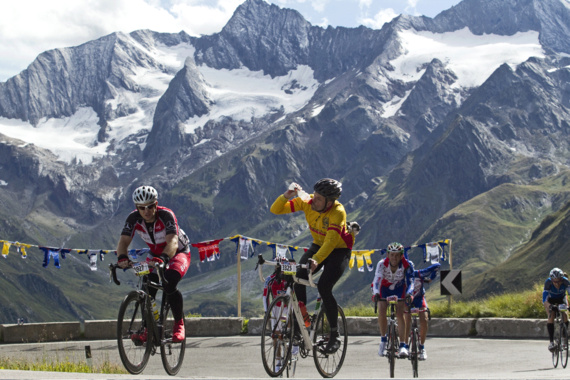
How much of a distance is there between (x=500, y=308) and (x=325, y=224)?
43.0 feet

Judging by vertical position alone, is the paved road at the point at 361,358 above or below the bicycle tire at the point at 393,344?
below

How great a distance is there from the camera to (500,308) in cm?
2364

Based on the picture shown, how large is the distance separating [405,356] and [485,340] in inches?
332

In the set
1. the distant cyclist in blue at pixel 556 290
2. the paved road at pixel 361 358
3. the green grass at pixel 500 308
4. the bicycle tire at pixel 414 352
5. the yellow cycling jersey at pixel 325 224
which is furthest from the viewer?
the green grass at pixel 500 308

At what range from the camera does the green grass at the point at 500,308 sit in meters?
23.0

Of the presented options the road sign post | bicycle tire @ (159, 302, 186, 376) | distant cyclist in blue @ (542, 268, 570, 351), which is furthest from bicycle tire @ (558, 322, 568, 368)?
bicycle tire @ (159, 302, 186, 376)

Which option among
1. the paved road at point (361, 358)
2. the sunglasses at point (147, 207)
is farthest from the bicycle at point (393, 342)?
the sunglasses at point (147, 207)

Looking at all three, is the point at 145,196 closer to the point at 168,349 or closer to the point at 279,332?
the point at 168,349

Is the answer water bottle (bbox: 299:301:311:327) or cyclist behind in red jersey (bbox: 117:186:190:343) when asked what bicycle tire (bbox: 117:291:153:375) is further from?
water bottle (bbox: 299:301:311:327)

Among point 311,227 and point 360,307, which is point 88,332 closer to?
point 360,307

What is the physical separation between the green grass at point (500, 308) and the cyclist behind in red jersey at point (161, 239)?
1398cm

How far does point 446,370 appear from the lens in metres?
14.7

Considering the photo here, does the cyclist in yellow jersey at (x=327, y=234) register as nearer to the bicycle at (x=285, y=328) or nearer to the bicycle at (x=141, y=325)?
the bicycle at (x=285, y=328)

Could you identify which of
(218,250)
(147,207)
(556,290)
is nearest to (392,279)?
(147,207)
